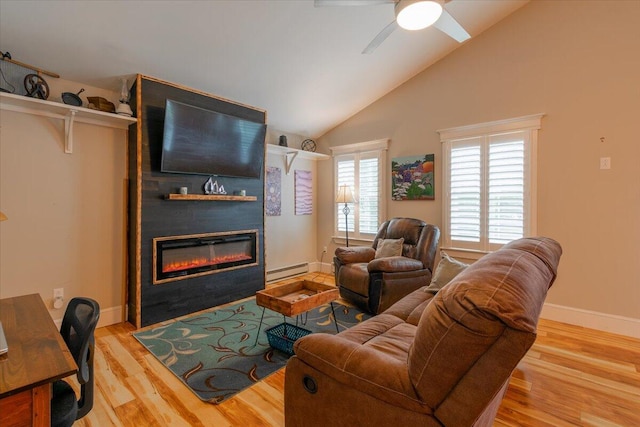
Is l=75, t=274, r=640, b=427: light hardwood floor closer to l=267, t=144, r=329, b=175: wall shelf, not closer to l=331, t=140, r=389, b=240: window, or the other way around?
l=331, t=140, r=389, b=240: window

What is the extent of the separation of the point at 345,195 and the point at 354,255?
1.19 m

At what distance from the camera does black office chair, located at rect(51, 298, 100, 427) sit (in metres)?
1.25

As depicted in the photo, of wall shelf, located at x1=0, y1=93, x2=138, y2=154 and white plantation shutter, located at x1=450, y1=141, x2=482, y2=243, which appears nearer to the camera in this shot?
wall shelf, located at x1=0, y1=93, x2=138, y2=154

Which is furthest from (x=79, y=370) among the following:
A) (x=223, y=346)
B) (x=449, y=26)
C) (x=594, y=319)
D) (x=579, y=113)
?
(x=579, y=113)

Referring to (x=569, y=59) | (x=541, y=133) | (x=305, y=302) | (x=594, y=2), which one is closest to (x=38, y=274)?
(x=305, y=302)

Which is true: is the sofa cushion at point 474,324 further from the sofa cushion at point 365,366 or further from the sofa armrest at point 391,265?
the sofa armrest at point 391,265

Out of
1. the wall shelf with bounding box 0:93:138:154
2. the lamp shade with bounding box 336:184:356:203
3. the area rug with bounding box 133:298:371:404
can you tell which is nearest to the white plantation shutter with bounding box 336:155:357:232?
the lamp shade with bounding box 336:184:356:203

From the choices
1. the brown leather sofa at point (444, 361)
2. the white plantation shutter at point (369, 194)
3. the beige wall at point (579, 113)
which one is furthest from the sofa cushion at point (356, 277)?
the beige wall at point (579, 113)

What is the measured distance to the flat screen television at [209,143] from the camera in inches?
129

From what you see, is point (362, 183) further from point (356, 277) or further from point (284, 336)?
point (284, 336)

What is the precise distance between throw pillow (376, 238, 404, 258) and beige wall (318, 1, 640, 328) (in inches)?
61.8

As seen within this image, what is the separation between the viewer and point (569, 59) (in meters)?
3.28

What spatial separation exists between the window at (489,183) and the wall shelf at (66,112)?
3832 millimetres

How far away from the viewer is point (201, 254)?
3.76 m
